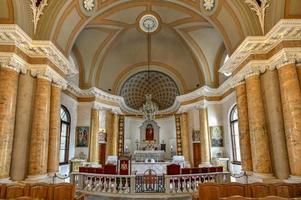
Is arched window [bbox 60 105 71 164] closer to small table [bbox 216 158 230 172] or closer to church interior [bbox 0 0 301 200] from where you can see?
church interior [bbox 0 0 301 200]

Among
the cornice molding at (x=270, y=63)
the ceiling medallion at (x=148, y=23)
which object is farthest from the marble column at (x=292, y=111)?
the ceiling medallion at (x=148, y=23)

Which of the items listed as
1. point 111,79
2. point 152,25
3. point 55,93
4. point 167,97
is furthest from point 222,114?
point 55,93

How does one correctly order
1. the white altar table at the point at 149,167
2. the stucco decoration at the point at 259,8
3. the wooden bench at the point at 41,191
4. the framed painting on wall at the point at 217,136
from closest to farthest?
the wooden bench at the point at 41,191 → the stucco decoration at the point at 259,8 → the white altar table at the point at 149,167 → the framed painting on wall at the point at 217,136

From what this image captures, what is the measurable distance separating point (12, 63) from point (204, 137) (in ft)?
39.4

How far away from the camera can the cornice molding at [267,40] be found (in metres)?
6.91

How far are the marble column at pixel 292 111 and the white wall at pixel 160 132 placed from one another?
13.1 m

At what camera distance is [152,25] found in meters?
14.3

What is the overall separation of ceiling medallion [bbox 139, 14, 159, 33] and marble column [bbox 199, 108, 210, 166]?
21.7ft

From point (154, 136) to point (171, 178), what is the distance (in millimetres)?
12085

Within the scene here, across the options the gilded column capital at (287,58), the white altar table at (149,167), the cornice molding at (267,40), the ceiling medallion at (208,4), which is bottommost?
the white altar table at (149,167)

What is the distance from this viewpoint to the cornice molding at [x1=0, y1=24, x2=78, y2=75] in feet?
22.7

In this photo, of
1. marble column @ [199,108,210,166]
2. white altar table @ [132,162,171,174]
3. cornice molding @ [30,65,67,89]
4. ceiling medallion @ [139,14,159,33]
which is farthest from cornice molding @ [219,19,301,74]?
white altar table @ [132,162,171,174]

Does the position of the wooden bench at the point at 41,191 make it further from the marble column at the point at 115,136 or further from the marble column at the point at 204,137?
the marble column at the point at 115,136

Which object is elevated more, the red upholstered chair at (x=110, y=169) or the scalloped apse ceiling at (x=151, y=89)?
the scalloped apse ceiling at (x=151, y=89)
